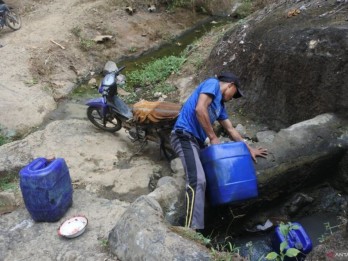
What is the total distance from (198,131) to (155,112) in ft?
4.25

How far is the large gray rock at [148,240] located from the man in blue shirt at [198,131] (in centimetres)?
43

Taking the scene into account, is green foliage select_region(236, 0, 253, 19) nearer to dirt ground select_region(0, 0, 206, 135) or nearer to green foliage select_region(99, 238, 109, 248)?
dirt ground select_region(0, 0, 206, 135)

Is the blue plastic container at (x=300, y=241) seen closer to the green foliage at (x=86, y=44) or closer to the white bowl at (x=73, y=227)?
the white bowl at (x=73, y=227)

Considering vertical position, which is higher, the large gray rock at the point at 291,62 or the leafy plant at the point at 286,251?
the large gray rock at the point at 291,62

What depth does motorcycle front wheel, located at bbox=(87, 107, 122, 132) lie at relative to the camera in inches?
267

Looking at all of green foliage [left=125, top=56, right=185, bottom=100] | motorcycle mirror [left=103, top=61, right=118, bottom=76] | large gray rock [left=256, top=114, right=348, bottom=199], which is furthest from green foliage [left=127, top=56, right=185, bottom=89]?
large gray rock [left=256, top=114, right=348, bottom=199]

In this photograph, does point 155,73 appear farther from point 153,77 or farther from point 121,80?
point 121,80

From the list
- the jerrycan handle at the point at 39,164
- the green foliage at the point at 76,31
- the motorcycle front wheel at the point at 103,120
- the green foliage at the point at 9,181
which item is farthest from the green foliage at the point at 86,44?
the jerrycan handle at the point at 39,164

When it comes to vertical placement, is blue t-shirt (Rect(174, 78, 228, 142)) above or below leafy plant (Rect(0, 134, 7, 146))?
above

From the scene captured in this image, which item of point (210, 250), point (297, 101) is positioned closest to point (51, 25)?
point (297, 101)

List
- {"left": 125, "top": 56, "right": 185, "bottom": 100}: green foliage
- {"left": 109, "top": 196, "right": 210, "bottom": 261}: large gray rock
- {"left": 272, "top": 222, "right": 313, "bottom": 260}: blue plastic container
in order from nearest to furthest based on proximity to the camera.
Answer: {"left": 109, "top": 196, "right": 210, "bottom": 261}: large gray rock, {"left": 272, "top": 222, "right": 313, "bottom": 260}: blue plastic container, {"left": 125, "top": 56, "right": 185, "bottom": 100}: green foliage

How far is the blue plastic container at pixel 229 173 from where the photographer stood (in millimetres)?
4113

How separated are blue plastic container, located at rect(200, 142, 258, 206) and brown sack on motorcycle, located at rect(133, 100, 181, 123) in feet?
4.78

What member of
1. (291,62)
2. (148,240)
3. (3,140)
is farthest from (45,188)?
(291,62)
